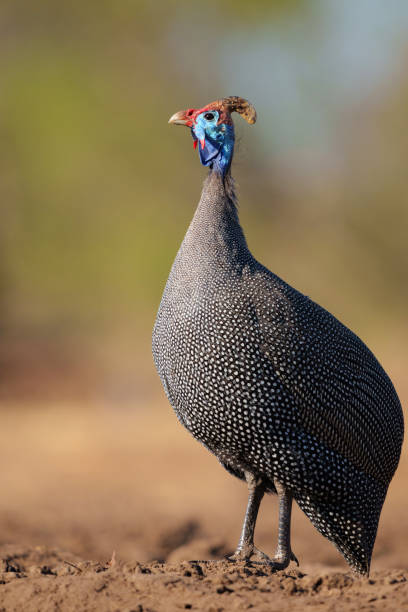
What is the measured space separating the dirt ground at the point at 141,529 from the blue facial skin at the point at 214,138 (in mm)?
2235

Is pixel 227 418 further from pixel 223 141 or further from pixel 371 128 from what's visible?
pixel 371 128

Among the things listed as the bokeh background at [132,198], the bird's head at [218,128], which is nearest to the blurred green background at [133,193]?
the bokeh background at [132,198]

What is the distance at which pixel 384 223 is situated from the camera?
588 inches

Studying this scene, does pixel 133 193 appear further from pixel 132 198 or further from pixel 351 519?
pixel 351 519

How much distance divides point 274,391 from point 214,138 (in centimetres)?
158

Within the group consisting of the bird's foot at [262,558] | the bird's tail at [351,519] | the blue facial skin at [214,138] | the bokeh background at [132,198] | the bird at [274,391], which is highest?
the bokeh background at [132,198]

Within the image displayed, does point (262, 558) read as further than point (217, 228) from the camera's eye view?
No

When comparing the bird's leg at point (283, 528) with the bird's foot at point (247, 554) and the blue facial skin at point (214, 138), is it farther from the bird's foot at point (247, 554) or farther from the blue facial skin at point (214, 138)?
the blue facial skin at point (214, 138)

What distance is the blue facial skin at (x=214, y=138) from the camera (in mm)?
4641

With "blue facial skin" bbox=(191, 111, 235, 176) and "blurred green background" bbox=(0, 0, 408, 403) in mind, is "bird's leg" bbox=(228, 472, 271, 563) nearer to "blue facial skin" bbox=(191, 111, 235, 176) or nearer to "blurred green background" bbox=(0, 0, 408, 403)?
"blue facial skin" bbox=(191, 111, 235, 176)

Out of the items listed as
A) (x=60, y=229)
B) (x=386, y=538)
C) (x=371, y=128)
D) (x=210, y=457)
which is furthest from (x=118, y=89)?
(x=386, y=538)

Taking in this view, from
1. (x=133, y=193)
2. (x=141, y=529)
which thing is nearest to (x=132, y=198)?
(x=133, y=193)

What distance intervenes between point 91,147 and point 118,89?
1.55 meters

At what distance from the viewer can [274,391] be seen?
396cm
